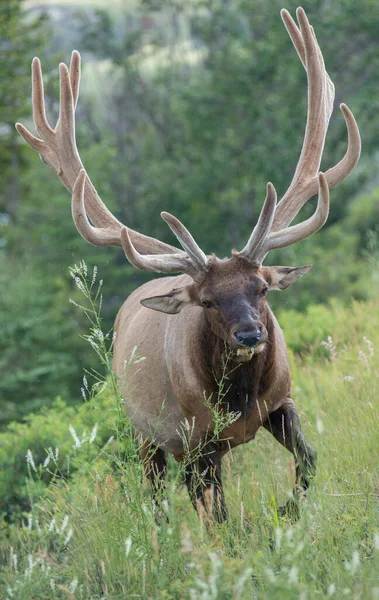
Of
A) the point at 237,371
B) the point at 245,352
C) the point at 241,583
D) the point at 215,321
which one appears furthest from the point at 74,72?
the point at 241,583

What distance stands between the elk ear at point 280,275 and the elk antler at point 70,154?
67cm

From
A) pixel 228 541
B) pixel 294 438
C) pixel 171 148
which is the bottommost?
pixel 171 148

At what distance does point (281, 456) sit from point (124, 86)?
104 feet

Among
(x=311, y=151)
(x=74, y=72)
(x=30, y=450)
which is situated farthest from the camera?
(x=30, y=450)

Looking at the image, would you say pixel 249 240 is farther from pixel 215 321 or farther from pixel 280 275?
pixel 215 321

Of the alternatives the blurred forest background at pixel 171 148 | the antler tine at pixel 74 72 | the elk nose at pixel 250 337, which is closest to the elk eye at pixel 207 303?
the elk nose at pixel 250 337

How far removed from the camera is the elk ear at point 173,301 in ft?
18.9

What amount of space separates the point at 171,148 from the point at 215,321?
102ft

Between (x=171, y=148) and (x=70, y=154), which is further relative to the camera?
(x=171, y=148)

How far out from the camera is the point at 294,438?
562 centimetres

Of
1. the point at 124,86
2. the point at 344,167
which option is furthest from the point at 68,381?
the point at 344,167

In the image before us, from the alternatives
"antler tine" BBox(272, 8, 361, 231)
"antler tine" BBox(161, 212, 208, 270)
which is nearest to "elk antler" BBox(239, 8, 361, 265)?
"antler tine" BBox(272, 8, 361, 231)

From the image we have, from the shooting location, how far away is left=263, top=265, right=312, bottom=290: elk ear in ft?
18.7

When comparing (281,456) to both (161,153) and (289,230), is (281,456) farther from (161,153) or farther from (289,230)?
(161,153)
